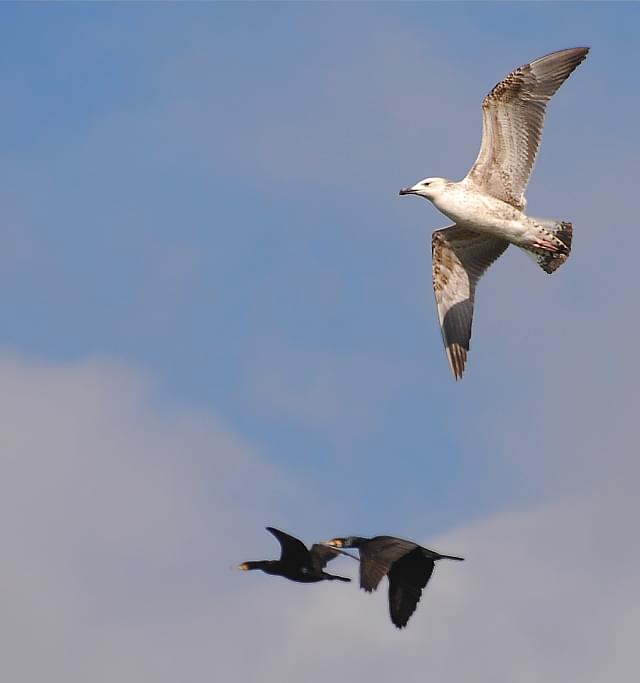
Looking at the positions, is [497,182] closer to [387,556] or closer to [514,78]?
[514,78]

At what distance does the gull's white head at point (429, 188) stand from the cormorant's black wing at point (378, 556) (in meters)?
6.85

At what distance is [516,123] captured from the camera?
2920cm

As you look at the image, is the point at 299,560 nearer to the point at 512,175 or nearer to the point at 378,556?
the point at 378,556

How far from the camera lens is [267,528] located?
27.3 meters

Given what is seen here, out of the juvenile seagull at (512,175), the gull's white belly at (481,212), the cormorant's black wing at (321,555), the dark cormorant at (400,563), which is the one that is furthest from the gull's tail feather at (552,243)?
the cormorant's black wing at (321,555)

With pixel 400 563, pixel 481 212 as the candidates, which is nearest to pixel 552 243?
pixel 481 212

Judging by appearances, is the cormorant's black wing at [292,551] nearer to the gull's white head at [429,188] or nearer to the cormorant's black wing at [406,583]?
the cormorant's black wing at [406,583]

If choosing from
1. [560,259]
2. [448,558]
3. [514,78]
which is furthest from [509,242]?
[448,558]

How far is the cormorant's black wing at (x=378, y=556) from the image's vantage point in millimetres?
25430

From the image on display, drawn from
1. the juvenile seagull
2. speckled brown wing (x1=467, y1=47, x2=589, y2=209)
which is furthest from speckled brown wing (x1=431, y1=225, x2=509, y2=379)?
speckled brown wing (x1=467, y1=47, x2=589, y2=209)

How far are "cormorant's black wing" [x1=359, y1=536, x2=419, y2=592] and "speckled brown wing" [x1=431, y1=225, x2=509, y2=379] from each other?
5810mm

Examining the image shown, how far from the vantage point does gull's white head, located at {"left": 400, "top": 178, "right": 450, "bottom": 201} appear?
2969 centimetres

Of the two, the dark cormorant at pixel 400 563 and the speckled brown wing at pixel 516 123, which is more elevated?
the speckled brown wing at pixel 516 123

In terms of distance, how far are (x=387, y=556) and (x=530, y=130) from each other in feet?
28.2
